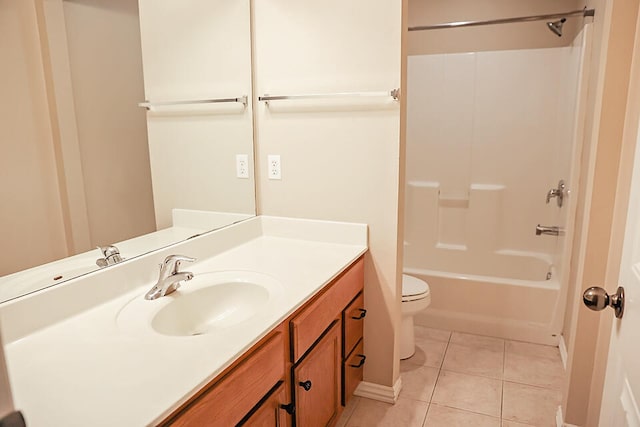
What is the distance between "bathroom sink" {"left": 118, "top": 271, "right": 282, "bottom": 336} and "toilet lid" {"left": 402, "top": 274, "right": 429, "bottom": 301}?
113 centimetres

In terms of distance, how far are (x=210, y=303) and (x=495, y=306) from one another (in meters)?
1.96

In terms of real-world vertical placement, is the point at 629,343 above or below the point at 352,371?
above

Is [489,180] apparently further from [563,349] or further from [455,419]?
[455,419]

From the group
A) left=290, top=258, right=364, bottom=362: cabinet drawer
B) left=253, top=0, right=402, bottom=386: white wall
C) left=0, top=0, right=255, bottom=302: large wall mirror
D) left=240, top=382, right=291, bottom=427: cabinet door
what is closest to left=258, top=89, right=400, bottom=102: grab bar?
left=253, top=0, right=402, bottom=386: white wall

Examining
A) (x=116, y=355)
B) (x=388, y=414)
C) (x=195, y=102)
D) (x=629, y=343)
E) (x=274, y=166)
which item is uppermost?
(x=195, y=102)

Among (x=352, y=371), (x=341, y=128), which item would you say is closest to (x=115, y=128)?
(x=341, y=128)

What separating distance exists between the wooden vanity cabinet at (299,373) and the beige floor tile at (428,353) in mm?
571

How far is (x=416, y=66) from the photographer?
3445 millimetres

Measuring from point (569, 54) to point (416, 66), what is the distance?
104 cm

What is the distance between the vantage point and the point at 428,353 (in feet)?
8.68

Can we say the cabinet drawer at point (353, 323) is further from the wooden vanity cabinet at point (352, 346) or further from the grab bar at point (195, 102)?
the grab bar at point (195, 102)

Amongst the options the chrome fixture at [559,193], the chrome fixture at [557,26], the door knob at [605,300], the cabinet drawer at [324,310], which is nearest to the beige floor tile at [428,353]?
the cabinet drawer at [324,310]

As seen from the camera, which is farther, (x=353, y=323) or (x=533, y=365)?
(x=533, y=365)

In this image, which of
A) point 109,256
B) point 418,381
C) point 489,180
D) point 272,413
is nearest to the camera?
point 272,413
